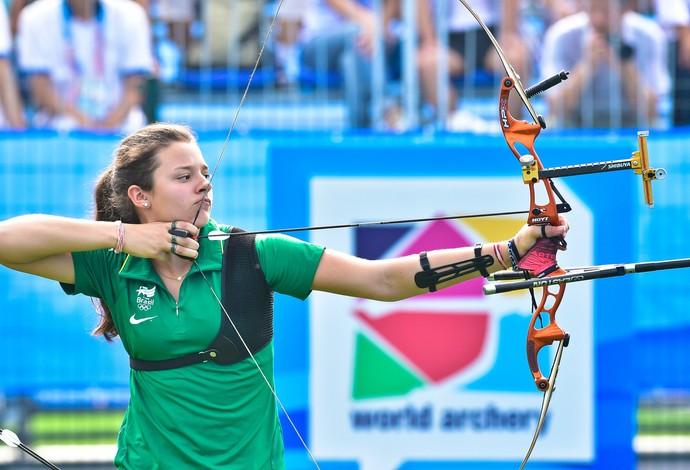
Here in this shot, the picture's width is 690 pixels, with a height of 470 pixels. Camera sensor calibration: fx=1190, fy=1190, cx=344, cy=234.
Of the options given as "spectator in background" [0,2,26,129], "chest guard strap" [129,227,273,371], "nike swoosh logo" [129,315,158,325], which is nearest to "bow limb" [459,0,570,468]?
"chest guard strap" [129,227,273,371]

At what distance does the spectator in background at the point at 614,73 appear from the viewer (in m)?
6.66

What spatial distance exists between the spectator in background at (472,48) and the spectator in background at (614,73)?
0.95 feet

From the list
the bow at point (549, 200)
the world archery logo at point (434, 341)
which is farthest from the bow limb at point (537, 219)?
the world archery logo at point (434, 341)

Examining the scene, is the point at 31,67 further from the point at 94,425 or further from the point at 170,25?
the point at 94,425

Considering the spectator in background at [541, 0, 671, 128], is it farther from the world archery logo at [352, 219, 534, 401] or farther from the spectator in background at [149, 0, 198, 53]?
the spectator in background at [149, 0, 198, 53]

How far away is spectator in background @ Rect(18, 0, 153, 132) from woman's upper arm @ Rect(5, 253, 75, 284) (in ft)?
9.60

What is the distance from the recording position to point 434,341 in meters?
6.04

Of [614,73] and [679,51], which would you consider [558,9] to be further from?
[679,51]

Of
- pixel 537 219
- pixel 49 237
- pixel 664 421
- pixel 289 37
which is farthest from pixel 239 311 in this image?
pixel 664 421

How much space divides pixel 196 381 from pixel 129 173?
2.38 feet

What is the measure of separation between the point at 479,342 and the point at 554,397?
18.3 inches

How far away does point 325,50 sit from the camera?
6754mm

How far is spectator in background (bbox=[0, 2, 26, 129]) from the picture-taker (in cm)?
666

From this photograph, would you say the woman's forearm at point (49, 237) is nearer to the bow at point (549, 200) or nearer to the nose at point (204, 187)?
the nose at point (204, 187)
